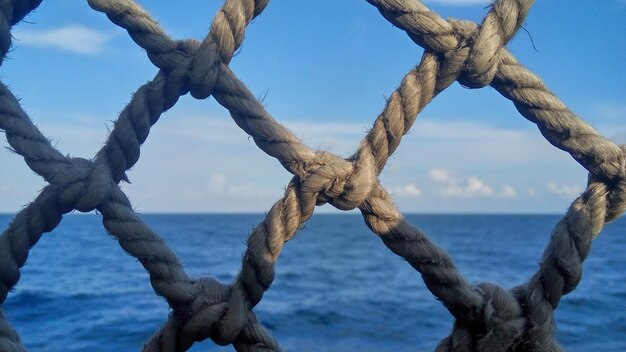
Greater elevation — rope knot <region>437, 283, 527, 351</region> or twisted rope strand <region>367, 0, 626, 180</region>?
twisted rope strand <region>367, 0, 626, 180</region>

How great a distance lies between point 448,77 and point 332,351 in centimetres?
649

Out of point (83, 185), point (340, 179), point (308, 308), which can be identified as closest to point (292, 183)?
point (340, 179)

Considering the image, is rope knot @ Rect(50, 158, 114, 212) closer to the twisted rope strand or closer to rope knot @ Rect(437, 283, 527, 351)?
the twisted rope strand

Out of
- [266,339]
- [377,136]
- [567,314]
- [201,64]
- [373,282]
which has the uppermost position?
[373,282]

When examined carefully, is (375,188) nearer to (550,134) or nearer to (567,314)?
(550,134)

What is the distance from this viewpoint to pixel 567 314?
9219mm

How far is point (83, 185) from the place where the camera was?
106 centimetres

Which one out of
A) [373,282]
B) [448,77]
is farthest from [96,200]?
[373,282]

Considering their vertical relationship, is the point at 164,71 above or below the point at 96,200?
above

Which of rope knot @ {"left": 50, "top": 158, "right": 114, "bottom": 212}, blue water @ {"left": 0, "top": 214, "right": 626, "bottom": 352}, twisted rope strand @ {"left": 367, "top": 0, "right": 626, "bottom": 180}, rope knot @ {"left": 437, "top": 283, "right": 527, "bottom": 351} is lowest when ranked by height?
rope knot @ {"left": 437, "top": 283, "right": 527, "bottom": 351}

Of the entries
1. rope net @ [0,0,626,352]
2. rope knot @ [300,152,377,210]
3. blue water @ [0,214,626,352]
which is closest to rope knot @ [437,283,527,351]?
rope net @ [0,0,626,352]

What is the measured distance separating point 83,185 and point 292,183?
1.29 feet

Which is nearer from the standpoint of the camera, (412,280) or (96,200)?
(96,200)

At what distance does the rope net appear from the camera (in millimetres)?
1070
